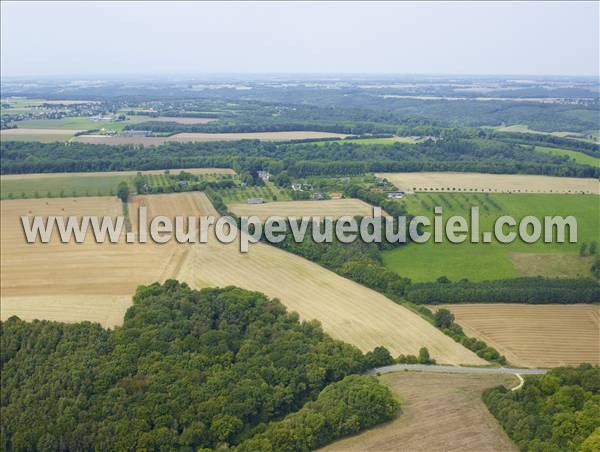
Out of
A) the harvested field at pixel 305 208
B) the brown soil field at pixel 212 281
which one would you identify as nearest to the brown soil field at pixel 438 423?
the brown soil field at pixel 212 281

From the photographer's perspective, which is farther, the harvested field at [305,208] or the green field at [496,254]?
the harvested field at [305,208]

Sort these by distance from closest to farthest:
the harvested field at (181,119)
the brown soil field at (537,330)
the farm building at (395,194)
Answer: the brown soil field at (537,330) → the farm building at (395,194) → the harvested field at (181,119)

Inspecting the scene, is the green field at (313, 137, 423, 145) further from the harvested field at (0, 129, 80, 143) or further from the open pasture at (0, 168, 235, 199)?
the harvested field at (0, 129, 80, 143)

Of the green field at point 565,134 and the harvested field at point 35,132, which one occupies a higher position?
the harvested field at point 35,132

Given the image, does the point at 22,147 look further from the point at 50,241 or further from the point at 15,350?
the point at 15,350

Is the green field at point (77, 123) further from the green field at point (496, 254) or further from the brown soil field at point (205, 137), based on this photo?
the green field at point (496, 254)

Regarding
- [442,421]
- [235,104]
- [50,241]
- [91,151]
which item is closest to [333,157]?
[91,151]

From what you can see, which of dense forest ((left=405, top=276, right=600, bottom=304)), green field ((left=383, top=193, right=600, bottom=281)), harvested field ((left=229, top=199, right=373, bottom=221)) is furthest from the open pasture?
dense forest ((left=405, top=276, right=600, bottom=304))
